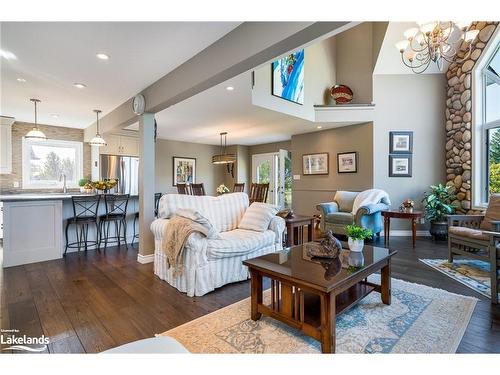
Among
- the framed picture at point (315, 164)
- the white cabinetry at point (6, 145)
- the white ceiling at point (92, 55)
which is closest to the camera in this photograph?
the white ceiling at point (92, 55)

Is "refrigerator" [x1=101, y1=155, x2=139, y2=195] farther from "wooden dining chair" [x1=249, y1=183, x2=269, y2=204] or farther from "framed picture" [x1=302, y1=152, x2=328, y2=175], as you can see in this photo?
"framed picture" [x1=302, y1=152, x2=328, y2=175]

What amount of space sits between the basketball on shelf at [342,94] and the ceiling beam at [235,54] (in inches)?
151

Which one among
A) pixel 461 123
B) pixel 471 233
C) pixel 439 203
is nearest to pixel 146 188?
pixel 471 233

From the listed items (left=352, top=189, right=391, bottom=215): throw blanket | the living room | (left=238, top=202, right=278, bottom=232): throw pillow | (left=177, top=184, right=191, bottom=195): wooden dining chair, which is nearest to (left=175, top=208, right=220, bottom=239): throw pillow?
the living room

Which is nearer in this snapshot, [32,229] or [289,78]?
A: [32,229]

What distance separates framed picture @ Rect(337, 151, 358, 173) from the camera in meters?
5.73

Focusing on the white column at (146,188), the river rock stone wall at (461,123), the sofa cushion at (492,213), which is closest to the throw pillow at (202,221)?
the white column at (146,188)

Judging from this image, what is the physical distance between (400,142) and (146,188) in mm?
5002

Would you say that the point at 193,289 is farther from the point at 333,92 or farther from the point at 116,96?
the point at 333,92

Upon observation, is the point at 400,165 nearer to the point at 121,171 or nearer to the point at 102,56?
the point at 102,56

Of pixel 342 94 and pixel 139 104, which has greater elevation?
pixel 342 94

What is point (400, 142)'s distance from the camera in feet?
17.6

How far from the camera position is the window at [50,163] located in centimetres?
574

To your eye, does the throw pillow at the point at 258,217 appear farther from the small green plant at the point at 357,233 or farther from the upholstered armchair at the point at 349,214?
the upholstered armchair at the point at 349,214
